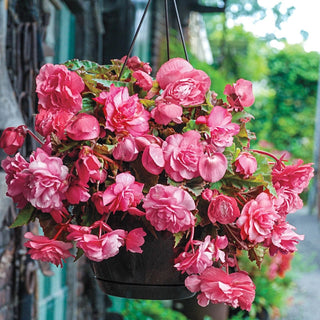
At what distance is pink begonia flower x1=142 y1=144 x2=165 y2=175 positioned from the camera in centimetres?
73

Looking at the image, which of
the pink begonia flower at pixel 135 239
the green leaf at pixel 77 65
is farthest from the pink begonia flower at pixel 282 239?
the green leaf at pixel 77 65

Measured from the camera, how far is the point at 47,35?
205 cm

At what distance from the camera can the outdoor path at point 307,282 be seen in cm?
427

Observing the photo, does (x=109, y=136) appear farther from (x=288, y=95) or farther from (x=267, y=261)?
(x=288, y=95)

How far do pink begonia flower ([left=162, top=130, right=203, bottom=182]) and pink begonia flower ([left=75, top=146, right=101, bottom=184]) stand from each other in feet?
0.37

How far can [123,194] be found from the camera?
70 centimetres

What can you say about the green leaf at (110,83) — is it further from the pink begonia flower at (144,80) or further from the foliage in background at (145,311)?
the foliage in background at (145,311)

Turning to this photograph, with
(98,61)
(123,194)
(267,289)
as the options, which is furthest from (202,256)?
(267,289)

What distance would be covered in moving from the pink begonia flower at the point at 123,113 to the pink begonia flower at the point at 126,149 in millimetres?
19

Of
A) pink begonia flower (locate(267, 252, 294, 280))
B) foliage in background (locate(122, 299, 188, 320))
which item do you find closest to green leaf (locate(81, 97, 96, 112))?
foliage in background (locate(122, 299, 188, 320))

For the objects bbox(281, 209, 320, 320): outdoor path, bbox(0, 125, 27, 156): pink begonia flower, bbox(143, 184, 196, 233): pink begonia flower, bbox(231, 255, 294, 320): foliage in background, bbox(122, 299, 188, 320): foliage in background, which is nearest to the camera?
bbox(143, 184, 196, 233): pink begonia flower

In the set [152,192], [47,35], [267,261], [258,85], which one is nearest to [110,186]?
[152,192]

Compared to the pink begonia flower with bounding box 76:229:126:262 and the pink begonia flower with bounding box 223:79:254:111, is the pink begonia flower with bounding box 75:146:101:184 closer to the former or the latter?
the pink begonia flower with bounding box 76:229:126:262

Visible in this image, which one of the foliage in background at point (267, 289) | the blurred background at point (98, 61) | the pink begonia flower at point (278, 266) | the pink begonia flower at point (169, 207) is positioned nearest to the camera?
the pink begonia flower at point (169, 207)
